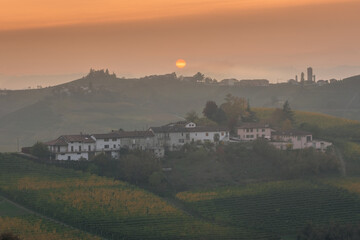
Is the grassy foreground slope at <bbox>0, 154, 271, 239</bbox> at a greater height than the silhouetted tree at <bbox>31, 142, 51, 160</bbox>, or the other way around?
the silhouetted tree at <bbox>31, 142, 51, 160</bbox>

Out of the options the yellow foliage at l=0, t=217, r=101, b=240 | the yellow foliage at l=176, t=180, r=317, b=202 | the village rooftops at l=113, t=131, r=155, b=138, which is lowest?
the yellow foliage at l=0, t=217, r=101, b=240

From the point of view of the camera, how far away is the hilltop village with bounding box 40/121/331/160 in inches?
3531

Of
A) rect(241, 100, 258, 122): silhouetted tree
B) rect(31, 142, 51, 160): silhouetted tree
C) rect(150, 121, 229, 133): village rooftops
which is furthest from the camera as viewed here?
rect(241, 100, 258, 122): silhouetted tree

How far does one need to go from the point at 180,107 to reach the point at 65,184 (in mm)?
113165

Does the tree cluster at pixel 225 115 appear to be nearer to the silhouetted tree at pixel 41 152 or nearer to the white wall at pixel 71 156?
the white wall at pixel 71 156

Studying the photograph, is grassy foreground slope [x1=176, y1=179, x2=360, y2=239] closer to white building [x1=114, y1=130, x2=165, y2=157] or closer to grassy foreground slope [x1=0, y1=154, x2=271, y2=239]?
grassy foreground slope [x1=0, y1=154, x2=271, y2=239]

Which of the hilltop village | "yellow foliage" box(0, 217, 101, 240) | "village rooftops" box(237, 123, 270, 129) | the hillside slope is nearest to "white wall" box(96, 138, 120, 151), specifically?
the hilltop village

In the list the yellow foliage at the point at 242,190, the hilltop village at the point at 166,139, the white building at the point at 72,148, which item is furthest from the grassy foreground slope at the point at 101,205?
the hilltop village at the point at 166,139

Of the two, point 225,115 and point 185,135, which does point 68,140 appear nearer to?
point 185,135

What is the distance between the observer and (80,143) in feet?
295

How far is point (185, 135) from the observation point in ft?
314

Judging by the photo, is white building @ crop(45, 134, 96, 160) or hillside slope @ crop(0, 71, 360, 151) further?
hillside slope @ crop(0, 71, 360, 151)

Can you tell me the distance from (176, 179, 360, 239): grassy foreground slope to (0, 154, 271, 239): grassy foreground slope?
7.03 ft

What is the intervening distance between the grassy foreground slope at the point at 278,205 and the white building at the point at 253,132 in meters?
13.8
